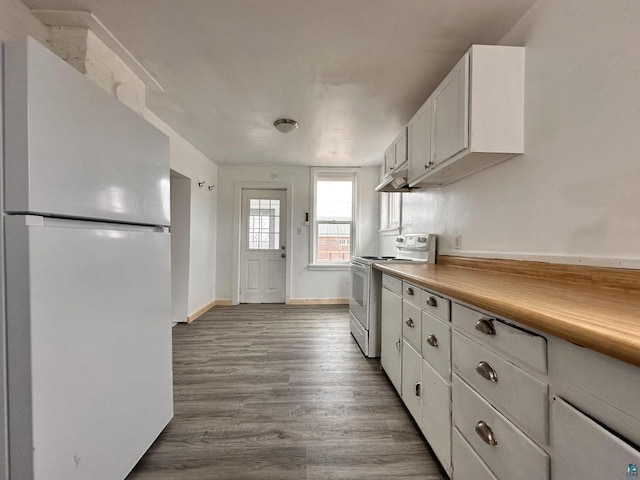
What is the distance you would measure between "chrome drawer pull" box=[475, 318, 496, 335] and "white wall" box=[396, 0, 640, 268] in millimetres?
581

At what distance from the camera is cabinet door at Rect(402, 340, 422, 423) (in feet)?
4.98

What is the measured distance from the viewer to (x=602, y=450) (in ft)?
1.76

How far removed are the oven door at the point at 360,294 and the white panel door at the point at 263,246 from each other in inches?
77.2

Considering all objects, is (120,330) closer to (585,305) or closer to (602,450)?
(602,450)

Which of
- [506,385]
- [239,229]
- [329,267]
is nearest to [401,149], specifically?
[506,385]

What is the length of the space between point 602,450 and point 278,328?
126 inches

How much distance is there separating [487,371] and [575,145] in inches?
41.7

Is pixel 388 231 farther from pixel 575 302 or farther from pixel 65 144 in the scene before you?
pixel 65 144

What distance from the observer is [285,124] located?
2885mm

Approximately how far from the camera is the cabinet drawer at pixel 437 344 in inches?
47.4

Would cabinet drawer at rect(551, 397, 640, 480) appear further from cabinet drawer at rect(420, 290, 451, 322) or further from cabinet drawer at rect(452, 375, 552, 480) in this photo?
cabinet drawer at rect(420, 290, 451, 322)

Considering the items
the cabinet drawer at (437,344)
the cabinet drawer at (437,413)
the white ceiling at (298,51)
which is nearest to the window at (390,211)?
the white ceiling at (298,51)

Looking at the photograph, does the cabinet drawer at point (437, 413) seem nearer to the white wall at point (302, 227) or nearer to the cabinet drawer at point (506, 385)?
the cabinet drawer at point (506, 385)

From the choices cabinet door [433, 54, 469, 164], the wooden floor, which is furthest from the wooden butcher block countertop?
the wooden floor
